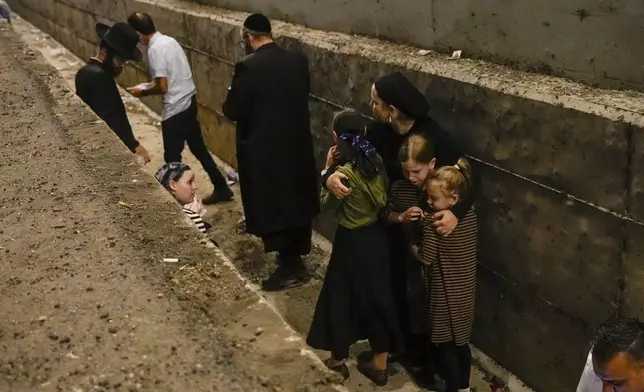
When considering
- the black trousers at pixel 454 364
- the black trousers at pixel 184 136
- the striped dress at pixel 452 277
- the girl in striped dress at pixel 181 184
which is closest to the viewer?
the striped dress at pixel 452 277

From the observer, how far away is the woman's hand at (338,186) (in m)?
3.68

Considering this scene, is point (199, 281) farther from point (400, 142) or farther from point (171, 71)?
point (171, 71)

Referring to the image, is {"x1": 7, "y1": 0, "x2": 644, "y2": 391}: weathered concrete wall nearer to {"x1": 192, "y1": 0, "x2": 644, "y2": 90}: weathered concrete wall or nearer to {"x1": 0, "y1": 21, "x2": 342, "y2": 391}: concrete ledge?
{"x1": 192, "y1": 0, "x2": 644, "y2": 90}: weathered concrete wall

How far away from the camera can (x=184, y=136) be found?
258 inches

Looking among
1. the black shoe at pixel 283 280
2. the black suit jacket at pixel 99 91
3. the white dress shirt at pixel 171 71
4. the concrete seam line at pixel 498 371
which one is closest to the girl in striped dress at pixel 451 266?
the concrete seam line at pixel 498 371

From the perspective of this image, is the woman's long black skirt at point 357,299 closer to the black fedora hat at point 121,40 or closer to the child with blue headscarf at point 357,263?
the child with blue headscarf at point 357,263

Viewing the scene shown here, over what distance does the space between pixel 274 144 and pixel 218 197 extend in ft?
6.71

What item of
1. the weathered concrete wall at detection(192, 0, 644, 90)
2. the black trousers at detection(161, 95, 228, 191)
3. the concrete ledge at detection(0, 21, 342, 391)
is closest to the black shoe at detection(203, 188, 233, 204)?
the black trousers at detection(161, 95, 228, 191)

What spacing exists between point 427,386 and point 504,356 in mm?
451

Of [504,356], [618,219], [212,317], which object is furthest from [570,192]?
[212,317]

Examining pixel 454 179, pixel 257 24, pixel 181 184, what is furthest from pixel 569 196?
pixel 257 24

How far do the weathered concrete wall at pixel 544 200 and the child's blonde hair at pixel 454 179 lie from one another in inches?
11.9

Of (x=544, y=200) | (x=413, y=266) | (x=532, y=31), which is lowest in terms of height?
(x=413, y=266)

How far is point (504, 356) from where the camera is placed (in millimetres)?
4078
